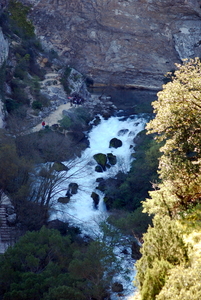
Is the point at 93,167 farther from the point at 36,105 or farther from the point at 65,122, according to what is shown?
the point at 36,105

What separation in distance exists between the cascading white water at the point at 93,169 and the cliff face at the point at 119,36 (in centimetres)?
1412

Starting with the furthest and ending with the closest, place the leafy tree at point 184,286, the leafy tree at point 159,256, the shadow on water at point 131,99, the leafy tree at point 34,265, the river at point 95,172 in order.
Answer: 1. the shadow on water at point 131,99
2. the river at point 95,172
3. the leafy tree at point 34,265
4. the leafy tree at point 159,256
5. the leafy tree at point 184,286

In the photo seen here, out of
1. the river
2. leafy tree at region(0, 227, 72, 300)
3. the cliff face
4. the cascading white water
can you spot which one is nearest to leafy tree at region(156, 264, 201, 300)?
leafy tree at region(0, 227, 72, 300)

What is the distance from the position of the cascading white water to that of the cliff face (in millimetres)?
14124

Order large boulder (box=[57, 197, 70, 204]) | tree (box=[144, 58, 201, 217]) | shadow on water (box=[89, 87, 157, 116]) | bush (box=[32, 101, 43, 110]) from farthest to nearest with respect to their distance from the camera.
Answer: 1. shadow on water (box=[89, 87, 157, 116])
2. bush (box=[32, 101, 43, 110])
3. large boulder (box=[57, 197, 70, 204])
4. tree (box=[144, 58, 201, 217])

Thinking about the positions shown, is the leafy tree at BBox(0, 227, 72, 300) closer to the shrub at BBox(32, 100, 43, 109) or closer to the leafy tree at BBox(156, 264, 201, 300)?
the leafy tree at BBox(156, 264, 201, 300)

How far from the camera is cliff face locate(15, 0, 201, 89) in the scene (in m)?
42.8

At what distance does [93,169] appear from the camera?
25.4 meters

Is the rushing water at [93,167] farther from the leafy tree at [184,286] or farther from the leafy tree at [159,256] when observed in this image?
the leafy tree at [184,286]

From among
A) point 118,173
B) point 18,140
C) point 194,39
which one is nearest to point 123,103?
point 194,39

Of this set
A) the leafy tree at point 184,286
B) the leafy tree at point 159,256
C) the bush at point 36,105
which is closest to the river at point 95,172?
the bush at point 36,105

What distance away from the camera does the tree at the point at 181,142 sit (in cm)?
960

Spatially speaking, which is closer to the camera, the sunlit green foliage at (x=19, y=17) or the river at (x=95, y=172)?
the river at (x=95, y=172)

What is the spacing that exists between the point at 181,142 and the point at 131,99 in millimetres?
30474
